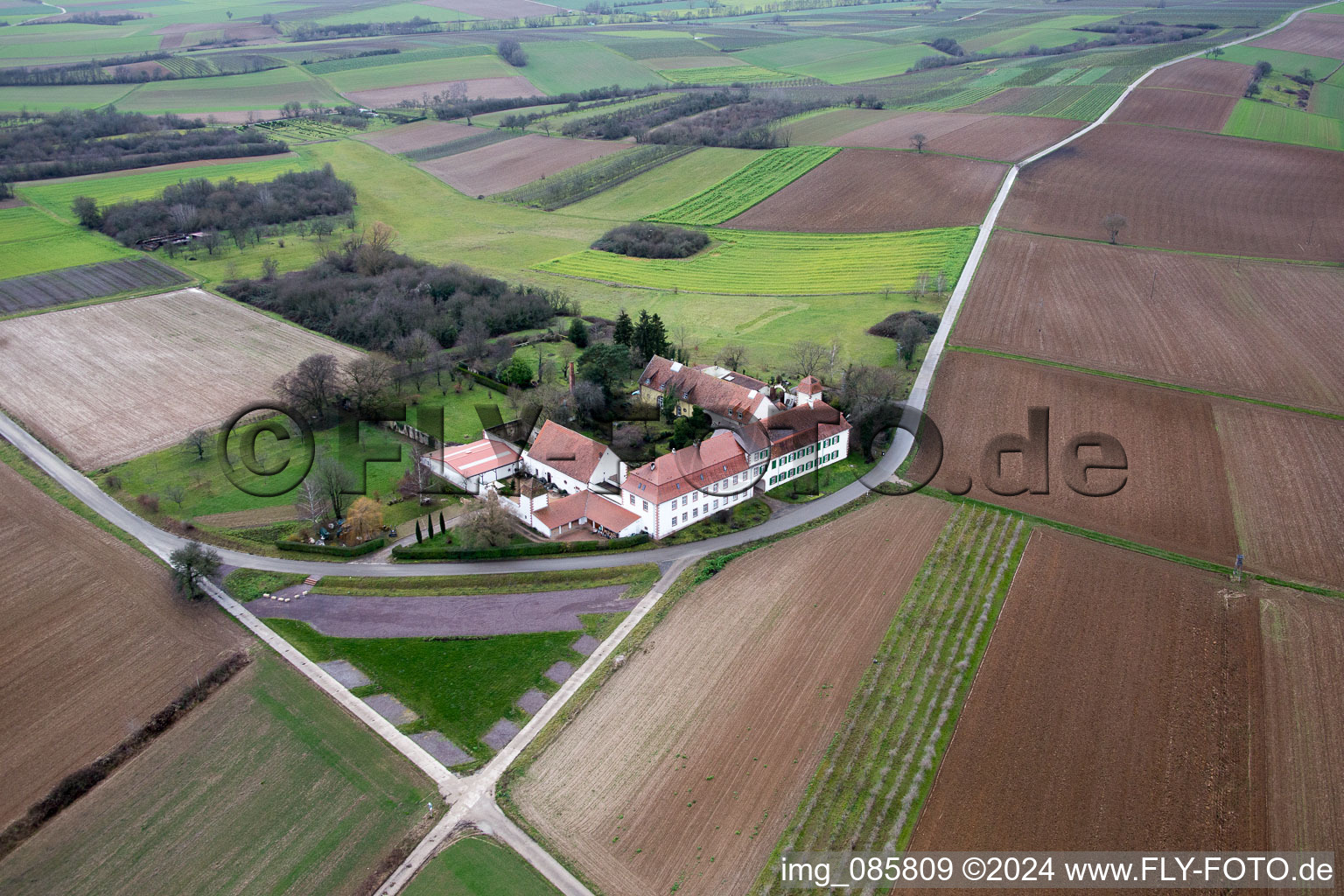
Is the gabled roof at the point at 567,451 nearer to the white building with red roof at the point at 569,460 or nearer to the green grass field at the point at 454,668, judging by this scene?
the white building with red roof at the point at 569,460

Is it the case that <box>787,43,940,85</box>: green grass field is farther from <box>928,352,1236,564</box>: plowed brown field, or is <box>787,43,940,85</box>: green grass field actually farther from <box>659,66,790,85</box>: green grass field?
<box>928,352,1236,564</box>: plowed brown field

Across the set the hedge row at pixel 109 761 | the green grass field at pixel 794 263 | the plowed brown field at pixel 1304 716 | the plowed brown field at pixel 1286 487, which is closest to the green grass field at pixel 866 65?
the green grass field at pixel 794 263

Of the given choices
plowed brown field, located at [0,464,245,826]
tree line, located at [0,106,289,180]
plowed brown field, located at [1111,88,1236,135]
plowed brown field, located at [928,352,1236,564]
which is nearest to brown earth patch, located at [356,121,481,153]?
tree line, located at [0,106,289,180]

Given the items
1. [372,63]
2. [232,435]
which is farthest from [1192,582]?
[372,63]

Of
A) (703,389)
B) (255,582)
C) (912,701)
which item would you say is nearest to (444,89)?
(703,389)

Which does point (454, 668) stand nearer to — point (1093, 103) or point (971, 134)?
point (971, 134)

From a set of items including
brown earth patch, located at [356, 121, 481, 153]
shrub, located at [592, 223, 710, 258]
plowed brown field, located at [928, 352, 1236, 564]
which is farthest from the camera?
brown earth patch, located at [356, 121, 481, 153]
